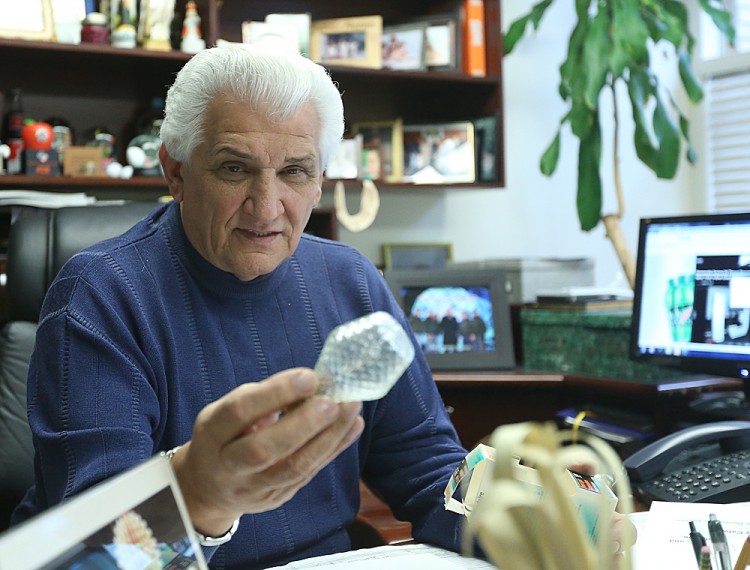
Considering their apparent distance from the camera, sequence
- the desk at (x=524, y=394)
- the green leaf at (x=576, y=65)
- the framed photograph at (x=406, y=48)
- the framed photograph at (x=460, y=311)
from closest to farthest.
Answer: the desk at (x=524, y=394) < the framed photograph at (x=460, y=311) < the green leaf at (x=576, y=65) < the framed photograph at (x=406, y=48)

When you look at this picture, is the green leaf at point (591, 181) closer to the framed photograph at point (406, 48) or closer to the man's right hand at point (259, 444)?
the framed photograph at point (406, 48)

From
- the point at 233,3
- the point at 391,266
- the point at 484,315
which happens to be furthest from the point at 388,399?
the point at 233,3

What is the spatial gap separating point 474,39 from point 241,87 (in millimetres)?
1902

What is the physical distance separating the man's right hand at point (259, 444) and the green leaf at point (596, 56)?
212cm

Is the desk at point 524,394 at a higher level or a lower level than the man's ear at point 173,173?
lower

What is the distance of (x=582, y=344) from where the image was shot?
2.35 metres

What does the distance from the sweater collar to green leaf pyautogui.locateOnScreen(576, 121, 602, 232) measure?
173cm

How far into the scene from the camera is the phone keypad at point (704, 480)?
1.26 m

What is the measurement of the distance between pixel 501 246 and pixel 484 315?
2.66 feet

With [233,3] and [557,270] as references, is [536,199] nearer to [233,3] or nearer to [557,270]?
[557,270]

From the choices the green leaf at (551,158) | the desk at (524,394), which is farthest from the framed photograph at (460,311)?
the green leaf at (551,158)

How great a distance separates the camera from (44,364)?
3.59 feet

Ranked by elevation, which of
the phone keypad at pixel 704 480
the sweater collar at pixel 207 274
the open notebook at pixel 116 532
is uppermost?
the sweater collar at pixel 207 274

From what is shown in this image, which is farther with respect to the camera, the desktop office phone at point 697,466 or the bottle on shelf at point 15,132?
the bottle on shelf at point 15,132
